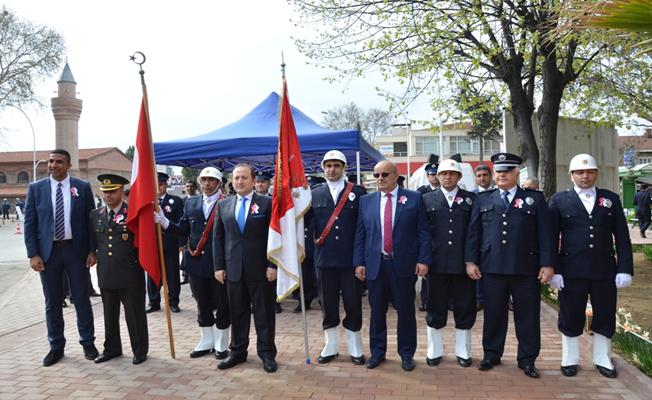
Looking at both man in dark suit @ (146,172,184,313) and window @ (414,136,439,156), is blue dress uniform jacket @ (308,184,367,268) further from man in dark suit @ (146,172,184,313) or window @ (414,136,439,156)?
window @ (414,136,439,156)

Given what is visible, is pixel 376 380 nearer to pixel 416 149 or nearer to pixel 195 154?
pixel 195 154

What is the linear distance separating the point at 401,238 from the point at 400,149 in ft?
210

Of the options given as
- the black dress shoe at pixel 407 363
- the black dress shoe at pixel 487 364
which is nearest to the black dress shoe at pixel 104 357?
the black dress shoe at pixel 407 363

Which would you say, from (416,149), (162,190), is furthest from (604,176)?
(416,149)

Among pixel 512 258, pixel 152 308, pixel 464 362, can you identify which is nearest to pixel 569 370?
pixel 464 362

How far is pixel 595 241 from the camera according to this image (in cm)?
473

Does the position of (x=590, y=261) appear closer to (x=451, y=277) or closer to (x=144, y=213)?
(x=451, y=277)

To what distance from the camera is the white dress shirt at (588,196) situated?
482 centimetres

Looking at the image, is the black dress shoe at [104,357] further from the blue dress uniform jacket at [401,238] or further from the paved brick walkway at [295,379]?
the blue dress uniform jacket at [401,238]

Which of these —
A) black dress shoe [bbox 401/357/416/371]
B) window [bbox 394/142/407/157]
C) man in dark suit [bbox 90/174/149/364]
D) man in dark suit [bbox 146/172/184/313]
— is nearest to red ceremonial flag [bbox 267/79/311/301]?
black dress shoe [bbox 401/357/416/371]

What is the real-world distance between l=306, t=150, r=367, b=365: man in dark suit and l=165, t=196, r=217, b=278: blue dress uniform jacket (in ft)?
3.85

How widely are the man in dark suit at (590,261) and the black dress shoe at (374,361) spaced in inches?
65.8

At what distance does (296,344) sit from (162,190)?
3575 millimetres

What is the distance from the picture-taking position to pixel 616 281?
4.71m
